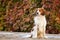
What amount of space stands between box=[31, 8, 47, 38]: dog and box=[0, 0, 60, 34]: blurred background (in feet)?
4.53

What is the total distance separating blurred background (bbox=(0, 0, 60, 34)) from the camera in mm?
4180

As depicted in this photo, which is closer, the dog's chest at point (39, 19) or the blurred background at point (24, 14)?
the dog's chest at point (39, 19)

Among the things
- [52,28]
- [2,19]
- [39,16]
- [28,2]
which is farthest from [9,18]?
[39,16]

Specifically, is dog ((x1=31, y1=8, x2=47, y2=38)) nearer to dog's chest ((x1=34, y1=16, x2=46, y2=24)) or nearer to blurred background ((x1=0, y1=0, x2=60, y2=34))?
dog's chest ((x1=34, y1=16, x2=46, y2=24))

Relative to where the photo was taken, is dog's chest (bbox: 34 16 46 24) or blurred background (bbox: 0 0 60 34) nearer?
dog's chest (bbox: 34 16 46 24)

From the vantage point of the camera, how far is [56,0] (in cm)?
429

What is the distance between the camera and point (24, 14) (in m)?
4.30

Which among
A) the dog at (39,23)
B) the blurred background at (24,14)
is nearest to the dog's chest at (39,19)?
the dog at (39,23)

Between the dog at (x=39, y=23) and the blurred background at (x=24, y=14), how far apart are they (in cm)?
138

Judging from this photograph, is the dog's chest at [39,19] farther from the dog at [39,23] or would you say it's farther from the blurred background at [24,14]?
the blurred background at [24,14]

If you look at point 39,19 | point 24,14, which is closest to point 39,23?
point 39,19

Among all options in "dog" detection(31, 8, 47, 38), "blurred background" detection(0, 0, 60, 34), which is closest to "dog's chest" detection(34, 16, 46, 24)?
"dog" detection(31, 8, 47, 38)

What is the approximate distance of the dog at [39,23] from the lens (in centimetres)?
265

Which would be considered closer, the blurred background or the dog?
the dog
